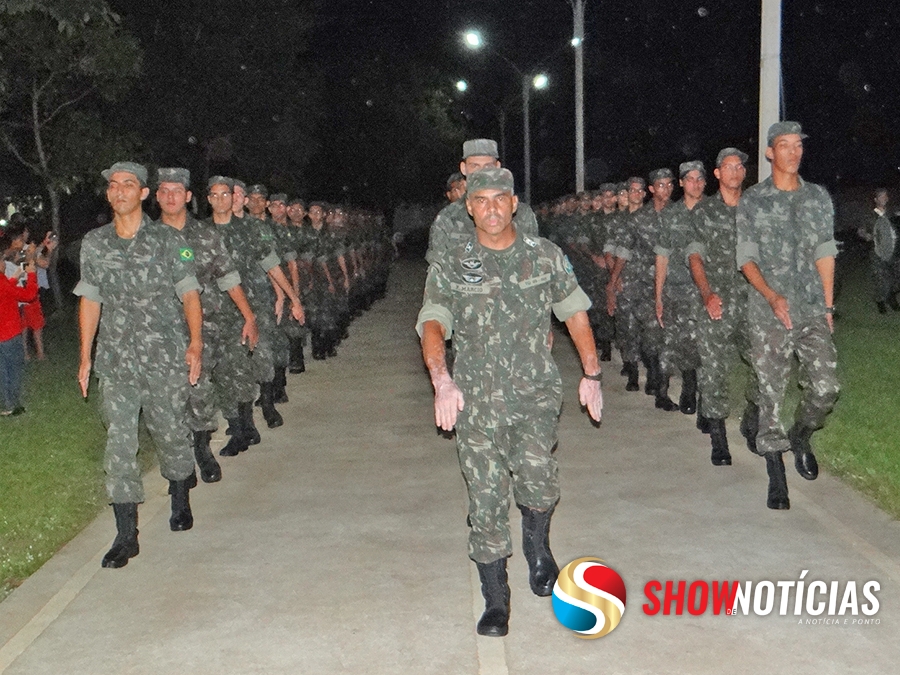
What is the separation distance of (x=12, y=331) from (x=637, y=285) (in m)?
6.01

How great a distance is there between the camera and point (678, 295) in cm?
1080

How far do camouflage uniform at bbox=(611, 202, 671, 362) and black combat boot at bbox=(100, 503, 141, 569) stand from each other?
5971 millimetres

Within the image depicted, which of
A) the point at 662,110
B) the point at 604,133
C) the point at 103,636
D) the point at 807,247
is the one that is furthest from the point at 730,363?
the point at 604,133

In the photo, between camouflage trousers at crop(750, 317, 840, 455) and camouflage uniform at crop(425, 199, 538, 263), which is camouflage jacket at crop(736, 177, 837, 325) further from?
camouflage uniform at crop(425, 199, 538, 263)

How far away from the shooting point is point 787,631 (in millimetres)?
5359

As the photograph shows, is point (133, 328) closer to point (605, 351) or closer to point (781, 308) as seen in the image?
point (781, 308)

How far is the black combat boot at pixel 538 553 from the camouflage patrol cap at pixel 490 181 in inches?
61.4

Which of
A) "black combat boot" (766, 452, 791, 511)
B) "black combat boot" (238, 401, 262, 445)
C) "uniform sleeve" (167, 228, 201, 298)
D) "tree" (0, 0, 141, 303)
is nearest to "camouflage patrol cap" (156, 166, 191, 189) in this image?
"uniform sleeve" (167, 228, 201, 298)

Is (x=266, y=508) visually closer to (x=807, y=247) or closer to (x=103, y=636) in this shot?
(x=103, y=636)

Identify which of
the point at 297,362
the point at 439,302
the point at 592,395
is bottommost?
the point at 297,362

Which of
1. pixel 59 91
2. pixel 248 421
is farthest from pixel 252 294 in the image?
pixel 59 91

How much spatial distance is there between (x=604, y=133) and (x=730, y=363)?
1871 inches

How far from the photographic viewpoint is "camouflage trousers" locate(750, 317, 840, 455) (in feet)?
24.8

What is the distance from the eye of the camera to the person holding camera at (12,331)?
37.8 ft
